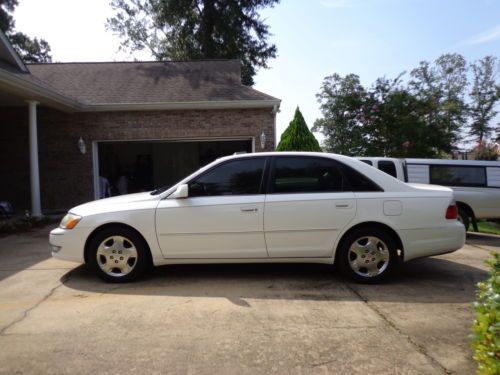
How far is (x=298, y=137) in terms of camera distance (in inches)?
493

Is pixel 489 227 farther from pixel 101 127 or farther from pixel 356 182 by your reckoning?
pixel 101 127

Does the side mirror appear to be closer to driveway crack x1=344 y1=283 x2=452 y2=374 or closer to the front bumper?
the front bumper

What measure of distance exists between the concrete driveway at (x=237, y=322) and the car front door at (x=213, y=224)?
16.2 inches

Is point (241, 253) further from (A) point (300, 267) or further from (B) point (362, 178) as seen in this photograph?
(B) point (362, 178)

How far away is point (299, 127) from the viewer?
12633mm

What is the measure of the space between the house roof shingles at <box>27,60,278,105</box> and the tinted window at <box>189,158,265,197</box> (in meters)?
8.10

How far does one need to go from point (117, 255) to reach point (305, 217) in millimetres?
2295

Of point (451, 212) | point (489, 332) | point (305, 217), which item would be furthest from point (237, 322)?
point (451, 212)

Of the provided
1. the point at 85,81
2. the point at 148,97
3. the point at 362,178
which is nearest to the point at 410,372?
the point at 362,178

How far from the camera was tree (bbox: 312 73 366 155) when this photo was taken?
60.9 ft

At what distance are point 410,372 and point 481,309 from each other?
0.66m

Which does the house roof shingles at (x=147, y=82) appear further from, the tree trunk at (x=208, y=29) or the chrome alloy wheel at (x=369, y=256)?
the tree trunk at (x=208, y=29)

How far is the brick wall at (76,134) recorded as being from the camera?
1298 centimetres

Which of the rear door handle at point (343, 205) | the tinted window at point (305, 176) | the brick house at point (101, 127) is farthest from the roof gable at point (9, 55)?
the rear door handle at point (343, 205)
